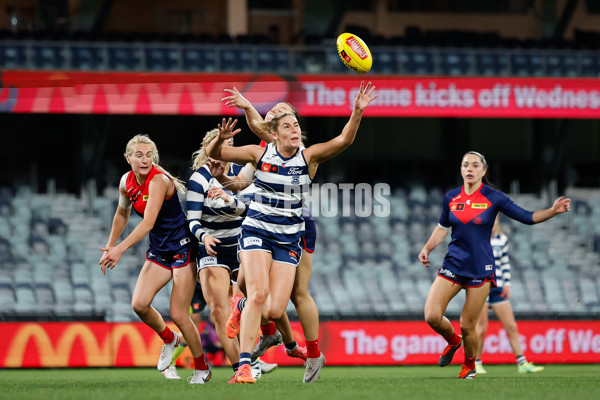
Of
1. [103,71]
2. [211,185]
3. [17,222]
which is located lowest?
[17,222]

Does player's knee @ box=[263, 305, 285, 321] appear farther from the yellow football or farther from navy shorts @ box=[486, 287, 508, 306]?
navy shorts @ box=[486, 287, 508, 306]

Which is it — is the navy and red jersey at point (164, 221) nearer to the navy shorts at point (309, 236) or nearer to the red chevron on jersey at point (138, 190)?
the red chevron on jersey at point (138, 190)

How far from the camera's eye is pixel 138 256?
1884 cm

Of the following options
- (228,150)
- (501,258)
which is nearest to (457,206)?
(228,150)

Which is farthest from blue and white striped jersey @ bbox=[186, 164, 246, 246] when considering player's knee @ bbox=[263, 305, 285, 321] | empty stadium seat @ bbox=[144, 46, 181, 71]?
empty stadium seat @ bbox=[144, 46, 181, 71]

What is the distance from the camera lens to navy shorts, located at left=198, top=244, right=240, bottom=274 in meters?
9.31

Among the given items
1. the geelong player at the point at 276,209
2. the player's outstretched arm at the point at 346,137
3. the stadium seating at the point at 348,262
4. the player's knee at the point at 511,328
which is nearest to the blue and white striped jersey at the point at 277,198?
the geelong player at the point at 276,209

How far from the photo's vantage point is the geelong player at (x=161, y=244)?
8766 mm

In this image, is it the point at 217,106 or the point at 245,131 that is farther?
the point at 245,131

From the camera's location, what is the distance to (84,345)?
570 inches

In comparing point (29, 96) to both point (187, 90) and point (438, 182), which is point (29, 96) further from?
point (438, 182)

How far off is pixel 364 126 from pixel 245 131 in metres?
3.38

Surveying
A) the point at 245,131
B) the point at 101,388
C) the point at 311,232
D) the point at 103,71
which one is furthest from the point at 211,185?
the point at 245,131

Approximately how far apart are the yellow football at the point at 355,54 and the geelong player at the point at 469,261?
1.66m
